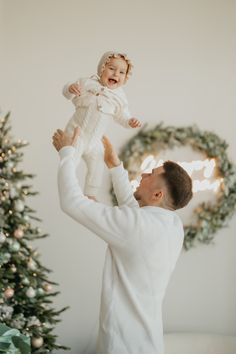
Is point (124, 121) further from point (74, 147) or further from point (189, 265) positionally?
point (189, 265)

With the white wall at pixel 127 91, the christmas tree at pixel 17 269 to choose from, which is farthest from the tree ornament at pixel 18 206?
the white wall at pixel 127 91

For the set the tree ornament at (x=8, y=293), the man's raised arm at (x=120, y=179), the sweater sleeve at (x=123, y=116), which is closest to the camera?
the sweater sleeve at (x=123, y=116)

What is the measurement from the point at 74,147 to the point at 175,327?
86.4 inches

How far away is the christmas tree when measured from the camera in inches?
94.8

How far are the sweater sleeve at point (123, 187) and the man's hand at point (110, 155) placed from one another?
0.11ft

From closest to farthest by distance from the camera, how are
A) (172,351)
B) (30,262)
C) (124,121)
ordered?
(124,121) < (30,262) < (172,351)

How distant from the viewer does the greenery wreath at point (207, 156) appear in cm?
Result: 362

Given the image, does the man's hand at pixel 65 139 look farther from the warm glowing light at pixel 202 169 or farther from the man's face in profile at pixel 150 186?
the warm glowing light at pixel 202 169

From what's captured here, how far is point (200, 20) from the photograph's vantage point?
3.76m

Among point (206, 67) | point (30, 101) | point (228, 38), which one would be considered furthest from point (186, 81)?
point (30, 101)

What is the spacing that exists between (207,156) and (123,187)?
152cm

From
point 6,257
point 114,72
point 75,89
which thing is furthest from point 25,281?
point 114,72

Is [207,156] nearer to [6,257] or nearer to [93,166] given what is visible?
[93,166]

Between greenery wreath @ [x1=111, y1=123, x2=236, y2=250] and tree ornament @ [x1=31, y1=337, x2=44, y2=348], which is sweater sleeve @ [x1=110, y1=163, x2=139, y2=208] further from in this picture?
greenery wreath @ [x1=111, y1=123, x2=236, y2=250]
